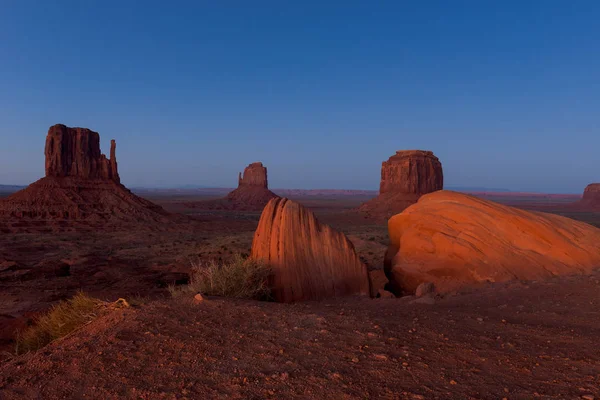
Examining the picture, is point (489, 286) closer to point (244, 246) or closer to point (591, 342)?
point (591, 342)

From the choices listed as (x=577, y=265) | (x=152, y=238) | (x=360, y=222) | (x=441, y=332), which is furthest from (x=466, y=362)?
(x=360, y=222)

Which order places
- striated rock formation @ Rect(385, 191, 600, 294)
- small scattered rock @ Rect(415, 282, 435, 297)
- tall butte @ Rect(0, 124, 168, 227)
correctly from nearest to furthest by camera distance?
small scattered rock @ Rect(415, 282, 435, 297) < striated rock formation @ Rect(385, 191, 600, 294) < tall butte @ Rect(0, 124, 168, 227)

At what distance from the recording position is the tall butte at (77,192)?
36.2 metres

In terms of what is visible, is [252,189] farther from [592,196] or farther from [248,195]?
[592,196]

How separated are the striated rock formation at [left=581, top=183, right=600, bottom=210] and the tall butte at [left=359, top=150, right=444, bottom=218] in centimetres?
4538

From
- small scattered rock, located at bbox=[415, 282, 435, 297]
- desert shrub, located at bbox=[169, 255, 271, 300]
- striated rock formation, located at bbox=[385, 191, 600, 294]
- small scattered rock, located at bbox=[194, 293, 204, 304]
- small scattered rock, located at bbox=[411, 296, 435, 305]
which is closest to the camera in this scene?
small scattered rock, located at bbox=[194, 293, 204, 304]

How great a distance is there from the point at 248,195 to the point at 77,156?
1838 inches

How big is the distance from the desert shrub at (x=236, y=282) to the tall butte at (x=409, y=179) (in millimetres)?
47541

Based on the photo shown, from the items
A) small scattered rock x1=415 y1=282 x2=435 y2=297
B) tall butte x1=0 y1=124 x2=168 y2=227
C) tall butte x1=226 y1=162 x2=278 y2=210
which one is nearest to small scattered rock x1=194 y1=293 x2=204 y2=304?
small scattered rock x1=415 y1=282 x2=435 y2=297

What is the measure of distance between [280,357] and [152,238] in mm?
29041

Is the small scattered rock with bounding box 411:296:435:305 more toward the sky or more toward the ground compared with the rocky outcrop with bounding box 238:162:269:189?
more toward the ground

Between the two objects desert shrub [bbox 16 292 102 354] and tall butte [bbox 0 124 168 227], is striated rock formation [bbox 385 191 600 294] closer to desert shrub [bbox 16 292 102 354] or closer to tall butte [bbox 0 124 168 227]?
desert shrub [bbox 16 292 102 354]

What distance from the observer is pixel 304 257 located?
28.6ft

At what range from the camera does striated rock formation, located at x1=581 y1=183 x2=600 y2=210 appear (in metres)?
80.4
